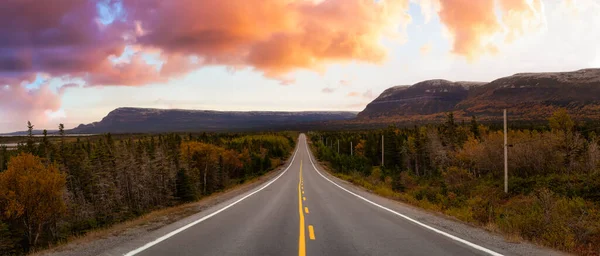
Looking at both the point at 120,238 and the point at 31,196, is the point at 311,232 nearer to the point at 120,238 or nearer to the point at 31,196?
the point at 120,238

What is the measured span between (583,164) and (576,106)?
191 m

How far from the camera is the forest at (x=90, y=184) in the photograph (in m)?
40.4

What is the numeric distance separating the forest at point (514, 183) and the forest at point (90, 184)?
2819 cm

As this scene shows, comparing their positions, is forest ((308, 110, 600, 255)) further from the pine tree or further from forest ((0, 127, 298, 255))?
forest ((0, 127, 298, 255))

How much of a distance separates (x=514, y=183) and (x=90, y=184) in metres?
61.4

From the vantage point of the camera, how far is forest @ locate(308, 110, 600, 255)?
9.40 metres

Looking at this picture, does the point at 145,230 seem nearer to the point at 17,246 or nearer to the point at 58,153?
the point at 17,246

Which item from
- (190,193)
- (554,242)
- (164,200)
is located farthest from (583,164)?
(164,200)

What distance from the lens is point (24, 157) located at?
146 feet

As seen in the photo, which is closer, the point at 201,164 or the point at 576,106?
the point at 201,164

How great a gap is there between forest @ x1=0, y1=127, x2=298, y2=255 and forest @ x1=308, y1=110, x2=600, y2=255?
28188mm

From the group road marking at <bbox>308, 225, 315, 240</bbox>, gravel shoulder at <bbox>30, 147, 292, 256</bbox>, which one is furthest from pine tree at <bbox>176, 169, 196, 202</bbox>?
road marking at <bbox>308, 225, 315, 240</bbox>

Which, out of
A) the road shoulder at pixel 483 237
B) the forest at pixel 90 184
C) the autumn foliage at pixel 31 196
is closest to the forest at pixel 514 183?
the road shoulder at pixel 483 237

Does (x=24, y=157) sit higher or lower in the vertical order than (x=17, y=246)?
higher
